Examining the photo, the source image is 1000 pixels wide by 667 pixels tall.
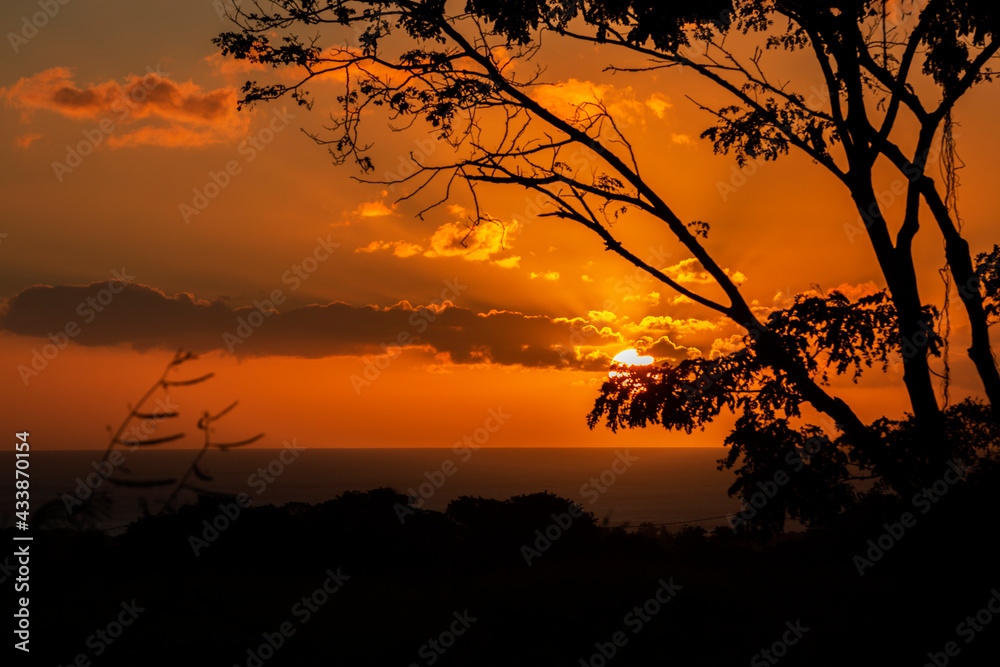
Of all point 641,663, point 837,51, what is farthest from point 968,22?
point 641,663

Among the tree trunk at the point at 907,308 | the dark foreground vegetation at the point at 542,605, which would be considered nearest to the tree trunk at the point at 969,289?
the tree trunk at the point at 907,308

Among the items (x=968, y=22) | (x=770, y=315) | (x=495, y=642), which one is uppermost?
(x=968, y=22)

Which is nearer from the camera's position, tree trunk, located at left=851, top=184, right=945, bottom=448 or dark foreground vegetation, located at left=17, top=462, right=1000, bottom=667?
dark foreground vegetation, located at left=17, top=462, right=1000, bottom=667

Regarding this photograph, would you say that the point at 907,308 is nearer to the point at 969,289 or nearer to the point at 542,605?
the point at 969,289

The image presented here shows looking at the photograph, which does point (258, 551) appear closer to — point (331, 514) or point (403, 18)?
point (331, 514)

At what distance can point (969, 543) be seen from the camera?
34.6 ft

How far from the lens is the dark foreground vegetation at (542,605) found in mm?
7020

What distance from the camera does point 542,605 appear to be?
30.8ft

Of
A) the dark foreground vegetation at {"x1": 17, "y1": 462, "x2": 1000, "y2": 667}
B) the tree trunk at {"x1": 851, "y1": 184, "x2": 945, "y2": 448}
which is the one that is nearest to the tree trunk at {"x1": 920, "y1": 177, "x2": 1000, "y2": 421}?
the tree trunk at {"x1": 851, "y1": 184, "x2": 945, "y2": 448}

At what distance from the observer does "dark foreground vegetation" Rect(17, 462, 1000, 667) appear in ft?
23.0

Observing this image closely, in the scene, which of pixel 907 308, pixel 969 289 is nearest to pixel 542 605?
pixel 907 308

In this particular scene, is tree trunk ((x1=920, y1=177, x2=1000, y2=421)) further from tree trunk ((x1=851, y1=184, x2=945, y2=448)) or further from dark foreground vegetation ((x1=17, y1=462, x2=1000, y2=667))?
dark foreground vegetation ((x1=17, y1=462, x2=1000, y2=667))

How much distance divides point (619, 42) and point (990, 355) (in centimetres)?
775

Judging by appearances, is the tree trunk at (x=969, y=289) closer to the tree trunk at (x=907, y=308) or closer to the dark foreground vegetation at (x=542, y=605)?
the tree trunk at (x=907, y=308)
